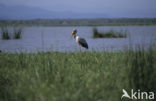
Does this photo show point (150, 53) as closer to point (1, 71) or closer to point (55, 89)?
point (55, 89)

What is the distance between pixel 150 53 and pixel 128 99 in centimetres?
92

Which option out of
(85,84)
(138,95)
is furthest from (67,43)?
(138,95)

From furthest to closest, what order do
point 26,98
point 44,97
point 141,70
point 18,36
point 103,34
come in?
1. point 103,34
2. point 18,36
3. point 141,70
4. point 26,98
5. point 44,97

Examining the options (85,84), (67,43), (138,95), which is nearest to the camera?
A: (138,95)

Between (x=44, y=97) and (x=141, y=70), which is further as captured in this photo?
(x=141, y=70)

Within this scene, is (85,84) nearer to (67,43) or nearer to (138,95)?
(138,95)

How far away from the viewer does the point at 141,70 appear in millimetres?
4707

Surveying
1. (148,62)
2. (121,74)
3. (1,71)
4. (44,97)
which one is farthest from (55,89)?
(1,71)

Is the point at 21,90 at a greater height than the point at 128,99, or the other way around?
the point at 21,90

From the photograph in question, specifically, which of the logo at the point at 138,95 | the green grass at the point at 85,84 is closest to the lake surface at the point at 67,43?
the green grass at the point at 85,84

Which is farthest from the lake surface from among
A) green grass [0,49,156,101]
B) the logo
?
the logo

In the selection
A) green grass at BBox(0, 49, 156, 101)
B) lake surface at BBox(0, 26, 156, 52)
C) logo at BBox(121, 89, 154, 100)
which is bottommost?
lake surface at BBox(0, 26, 156, 52)

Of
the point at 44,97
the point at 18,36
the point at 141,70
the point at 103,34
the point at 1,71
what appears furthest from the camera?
the point at 103,34

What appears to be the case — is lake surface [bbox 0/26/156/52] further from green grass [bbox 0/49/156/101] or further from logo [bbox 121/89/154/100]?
logo [bbox 121/89/154/100]
